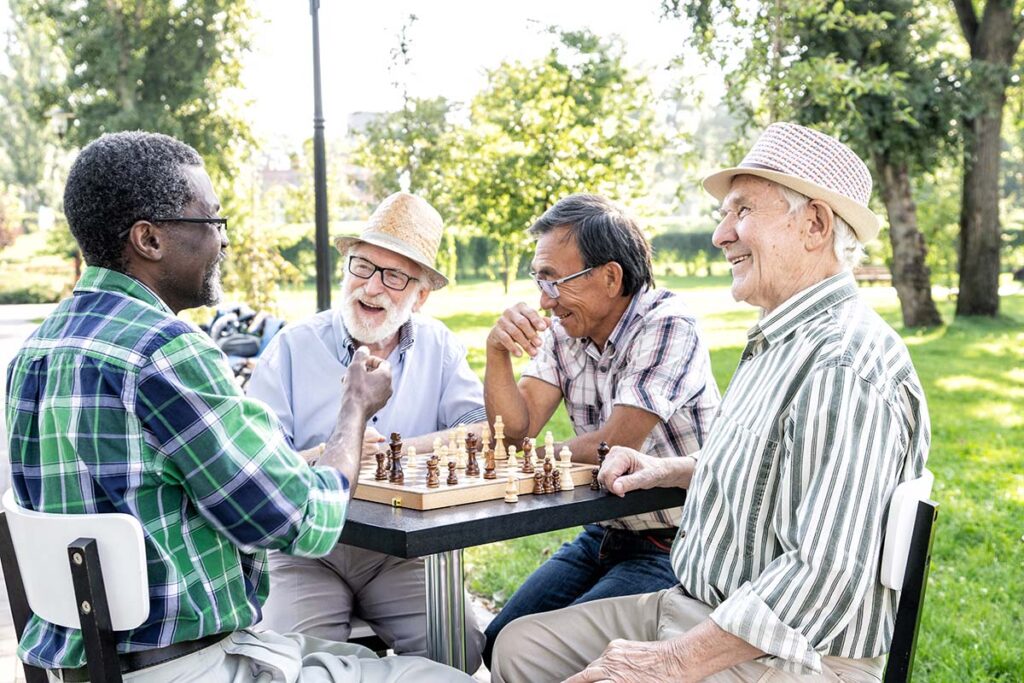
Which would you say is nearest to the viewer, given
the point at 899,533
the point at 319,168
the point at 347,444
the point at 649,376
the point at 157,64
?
the point at 899,533

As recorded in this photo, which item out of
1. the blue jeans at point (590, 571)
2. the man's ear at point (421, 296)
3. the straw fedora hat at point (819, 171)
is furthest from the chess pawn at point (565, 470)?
the man's ear at point (421, 296)

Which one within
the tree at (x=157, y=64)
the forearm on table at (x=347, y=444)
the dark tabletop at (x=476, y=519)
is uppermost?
the tree at (x=157, y=64)

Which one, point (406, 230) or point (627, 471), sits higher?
point (406, 230)

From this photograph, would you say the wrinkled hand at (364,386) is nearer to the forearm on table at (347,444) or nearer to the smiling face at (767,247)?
the forearm on table at (347,444)

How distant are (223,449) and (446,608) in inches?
43.2

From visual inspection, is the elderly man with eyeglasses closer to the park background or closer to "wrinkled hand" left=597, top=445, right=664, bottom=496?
"wrinkled hand" left=597, top=445, right=664, bottom=496

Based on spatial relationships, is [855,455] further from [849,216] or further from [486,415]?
[486,415]

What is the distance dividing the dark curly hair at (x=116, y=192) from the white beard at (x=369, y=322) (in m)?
1.77

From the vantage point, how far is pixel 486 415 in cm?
404

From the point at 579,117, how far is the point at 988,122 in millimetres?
8057

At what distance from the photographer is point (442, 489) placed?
2719mm

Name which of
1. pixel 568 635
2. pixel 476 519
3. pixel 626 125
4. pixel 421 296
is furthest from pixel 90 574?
pixel 626 125

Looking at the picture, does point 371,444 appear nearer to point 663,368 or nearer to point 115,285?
point 663,368

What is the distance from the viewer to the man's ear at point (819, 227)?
2568 millimetres
